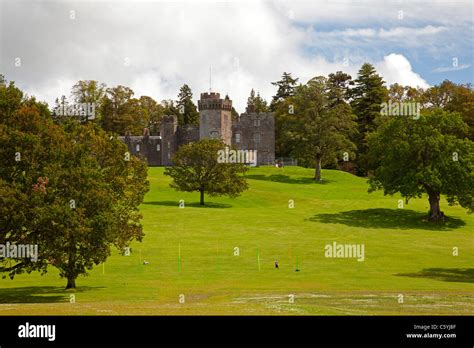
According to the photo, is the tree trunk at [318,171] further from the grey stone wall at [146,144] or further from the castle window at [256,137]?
the grey stone wall at [146,144]

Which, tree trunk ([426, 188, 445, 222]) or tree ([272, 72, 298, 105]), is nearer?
tree trunk ([426, 188, 445, 222])

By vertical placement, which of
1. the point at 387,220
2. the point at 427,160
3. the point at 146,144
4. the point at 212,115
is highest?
the point at 212,115

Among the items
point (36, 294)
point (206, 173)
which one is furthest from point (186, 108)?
point (36, 294)

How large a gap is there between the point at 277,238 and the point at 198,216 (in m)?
13.8

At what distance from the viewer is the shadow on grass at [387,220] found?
74800 millimetres

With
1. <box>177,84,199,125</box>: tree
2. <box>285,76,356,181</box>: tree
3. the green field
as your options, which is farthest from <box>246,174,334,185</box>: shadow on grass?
<box>177,84,199,125</box>: tree

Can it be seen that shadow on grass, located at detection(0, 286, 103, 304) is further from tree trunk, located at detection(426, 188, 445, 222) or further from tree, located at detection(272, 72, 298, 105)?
tree, located at detection(272, 72, 298, 105)

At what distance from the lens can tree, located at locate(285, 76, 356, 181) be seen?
4341 inches

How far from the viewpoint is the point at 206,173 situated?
89000mm

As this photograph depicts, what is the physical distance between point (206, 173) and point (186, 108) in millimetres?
80034

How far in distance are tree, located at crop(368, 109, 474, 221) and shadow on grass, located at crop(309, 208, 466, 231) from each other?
183 centimetres

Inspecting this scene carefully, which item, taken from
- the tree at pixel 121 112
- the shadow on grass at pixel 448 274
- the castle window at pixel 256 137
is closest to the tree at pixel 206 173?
the shadow on grass at pixel 448 274

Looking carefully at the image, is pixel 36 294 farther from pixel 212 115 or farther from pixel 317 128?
pixel 212 115
